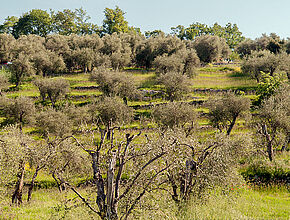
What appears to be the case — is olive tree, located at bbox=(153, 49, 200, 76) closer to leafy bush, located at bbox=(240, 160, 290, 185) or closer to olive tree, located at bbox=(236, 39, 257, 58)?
leafy bush, located at bbox=(240, 160, 290, 185)

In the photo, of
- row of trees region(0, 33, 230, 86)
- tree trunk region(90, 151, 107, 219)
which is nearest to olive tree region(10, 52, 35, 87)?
row of trees region(0, 33, 230, 86)

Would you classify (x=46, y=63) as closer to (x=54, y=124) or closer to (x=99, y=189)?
(x=54, y=124)

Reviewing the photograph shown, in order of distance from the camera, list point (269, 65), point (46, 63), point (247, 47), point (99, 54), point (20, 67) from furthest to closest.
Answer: point (247, 47)
point (99, 54)
point (46, 63)
point (269, 65)
point (20, 67)

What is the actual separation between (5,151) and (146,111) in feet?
113

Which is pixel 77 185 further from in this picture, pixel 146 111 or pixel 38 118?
pixel 146 111

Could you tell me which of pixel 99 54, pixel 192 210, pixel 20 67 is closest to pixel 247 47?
pixel 99 54

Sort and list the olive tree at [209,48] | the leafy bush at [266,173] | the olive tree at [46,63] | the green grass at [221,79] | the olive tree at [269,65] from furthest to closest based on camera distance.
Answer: the olive tree at [209,48], the olive tree at [46,63], the green grass at [221,79], the olive tree at [269,65], the leafy bush at [266,173]

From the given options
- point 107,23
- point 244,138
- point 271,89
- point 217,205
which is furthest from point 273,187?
point 107,23

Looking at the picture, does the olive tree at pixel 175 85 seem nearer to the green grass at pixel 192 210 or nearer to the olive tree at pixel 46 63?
the green grass at pixel 192 210

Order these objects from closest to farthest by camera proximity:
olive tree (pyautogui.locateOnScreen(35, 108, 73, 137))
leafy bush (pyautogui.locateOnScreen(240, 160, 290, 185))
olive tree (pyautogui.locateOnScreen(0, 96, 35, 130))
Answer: leafy bush (pyautogui.locateOnScreen(240, 160, 290, 185)) < olive tree (pyautogui.locateOnScreen(35, 108, 73, 137)) < olive tree (pyautogui.locateOnScreen(0, 96, 35, 130))

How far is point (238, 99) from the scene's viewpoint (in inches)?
1558

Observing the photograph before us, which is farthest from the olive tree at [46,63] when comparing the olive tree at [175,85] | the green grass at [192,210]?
the green grass at [192,210]

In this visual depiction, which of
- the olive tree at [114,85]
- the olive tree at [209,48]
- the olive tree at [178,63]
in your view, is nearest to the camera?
the olive tree at [114,85]

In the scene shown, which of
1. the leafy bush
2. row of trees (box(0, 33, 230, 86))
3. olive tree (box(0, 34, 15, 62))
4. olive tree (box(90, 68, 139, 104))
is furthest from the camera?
olive tree (box(0, 34, 15, 62))
